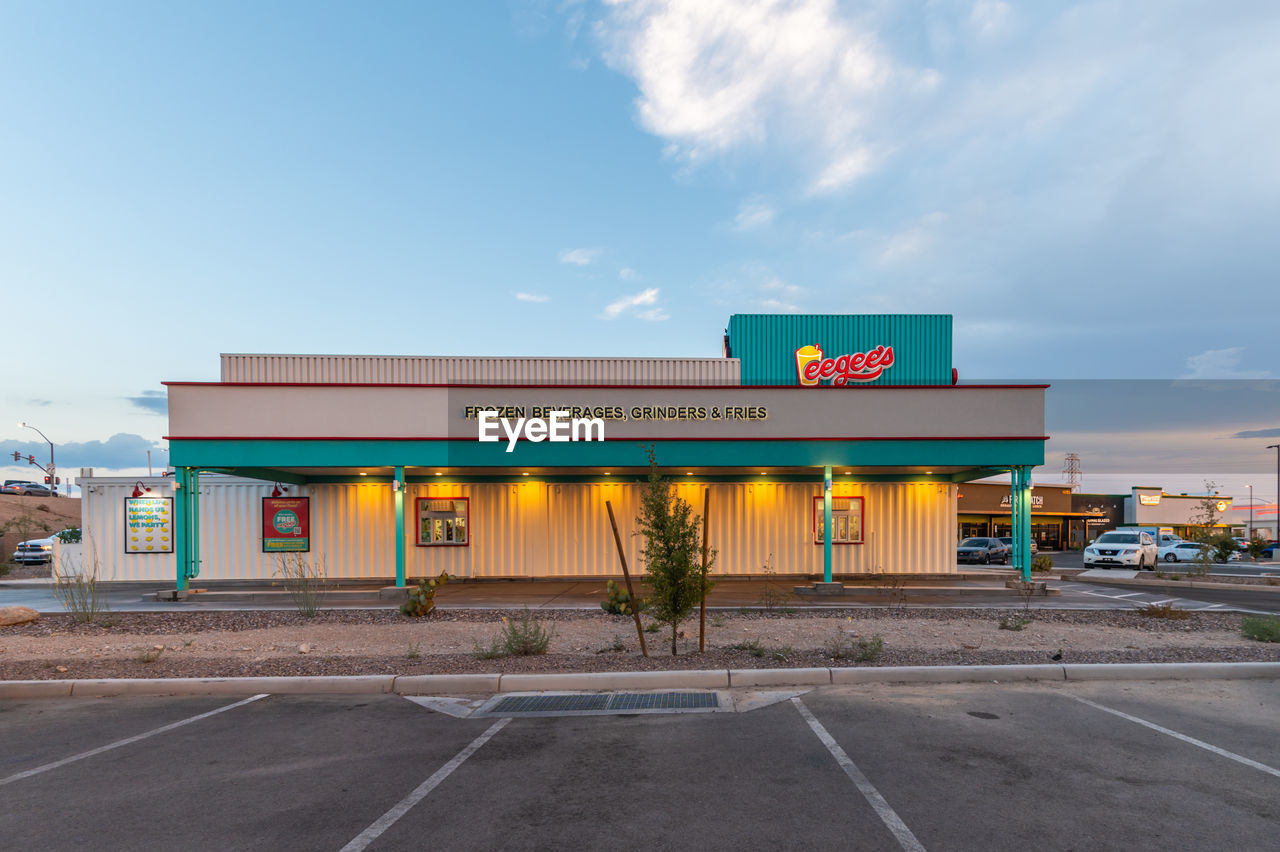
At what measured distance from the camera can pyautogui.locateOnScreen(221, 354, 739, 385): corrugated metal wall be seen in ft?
71.2

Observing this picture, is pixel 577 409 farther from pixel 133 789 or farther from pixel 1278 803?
pixel 1278 803

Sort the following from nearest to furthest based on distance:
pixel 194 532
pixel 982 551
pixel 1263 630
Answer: pixel 1263 630
pixel 194 532
pixel 982 551

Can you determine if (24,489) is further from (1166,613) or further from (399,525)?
(1166,613)

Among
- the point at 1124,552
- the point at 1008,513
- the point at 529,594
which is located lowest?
the point at 1124,552

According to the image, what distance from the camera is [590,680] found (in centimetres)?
890

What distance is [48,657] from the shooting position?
35.1 feet

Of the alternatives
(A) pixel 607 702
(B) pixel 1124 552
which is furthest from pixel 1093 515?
(A) pixel 607 702

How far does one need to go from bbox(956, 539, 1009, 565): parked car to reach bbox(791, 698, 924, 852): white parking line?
30.5m

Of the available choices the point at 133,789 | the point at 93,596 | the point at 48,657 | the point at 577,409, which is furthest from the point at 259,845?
the point at 577,409

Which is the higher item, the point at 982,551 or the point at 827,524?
the point at 827,524

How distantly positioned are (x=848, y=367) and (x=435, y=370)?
41.0ft

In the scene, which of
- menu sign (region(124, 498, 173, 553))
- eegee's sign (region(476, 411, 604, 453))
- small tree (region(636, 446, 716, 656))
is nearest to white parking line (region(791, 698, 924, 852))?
small tree (region(636, 446, 716, 656))

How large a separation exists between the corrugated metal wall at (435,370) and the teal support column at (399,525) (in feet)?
13.0

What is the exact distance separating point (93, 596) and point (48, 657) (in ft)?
12.0
